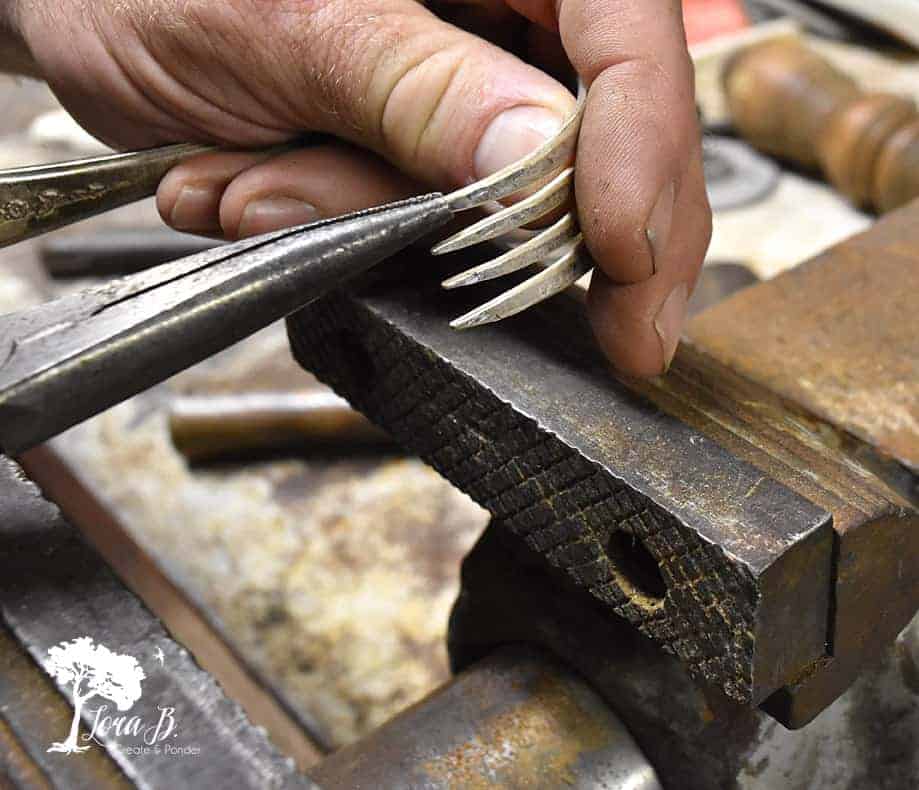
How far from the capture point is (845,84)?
1917 millimetres

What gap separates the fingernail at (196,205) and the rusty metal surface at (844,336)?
0.42 meters

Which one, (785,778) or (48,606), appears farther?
(785,778)

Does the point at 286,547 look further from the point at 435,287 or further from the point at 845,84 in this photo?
the point at 845,84

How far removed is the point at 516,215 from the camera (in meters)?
0.68

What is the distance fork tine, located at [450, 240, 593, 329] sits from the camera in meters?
0.68

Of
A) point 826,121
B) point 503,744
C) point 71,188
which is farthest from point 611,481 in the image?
point 826,121

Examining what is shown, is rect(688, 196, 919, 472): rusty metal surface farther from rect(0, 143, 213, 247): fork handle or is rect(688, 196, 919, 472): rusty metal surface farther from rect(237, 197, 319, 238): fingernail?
rect(0, 143, 213, 247): fork handle

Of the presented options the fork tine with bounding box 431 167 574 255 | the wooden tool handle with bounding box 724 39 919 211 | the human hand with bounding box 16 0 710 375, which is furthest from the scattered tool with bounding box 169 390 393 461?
the wooden tool handle with bounding box 724 39 919 211

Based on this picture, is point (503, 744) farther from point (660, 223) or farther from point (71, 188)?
point (71, 188)

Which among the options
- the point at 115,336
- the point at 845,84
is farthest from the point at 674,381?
the point at 845,84

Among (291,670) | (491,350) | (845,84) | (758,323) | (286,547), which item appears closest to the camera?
(491,350)

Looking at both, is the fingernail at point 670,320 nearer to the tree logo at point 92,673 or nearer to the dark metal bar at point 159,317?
the dark metal bar at point 159,317

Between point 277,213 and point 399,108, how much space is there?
0.15 m

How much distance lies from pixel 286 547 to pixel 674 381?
75 centimetres
